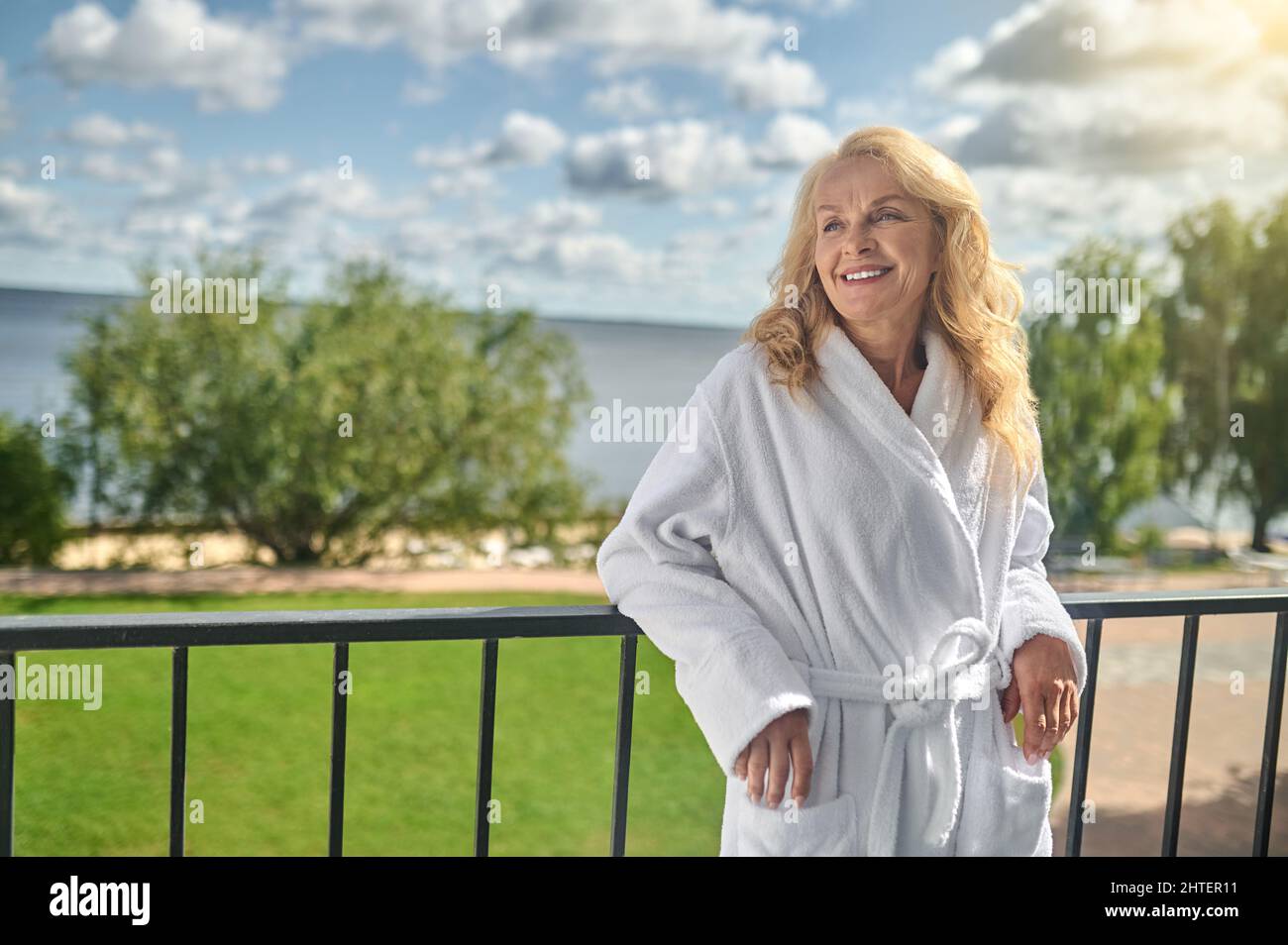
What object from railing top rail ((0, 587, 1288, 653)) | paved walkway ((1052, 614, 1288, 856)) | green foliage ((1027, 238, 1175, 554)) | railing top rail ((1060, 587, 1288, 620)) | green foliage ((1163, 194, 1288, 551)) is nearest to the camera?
railing top rail ((0, 587, 1288, 653))

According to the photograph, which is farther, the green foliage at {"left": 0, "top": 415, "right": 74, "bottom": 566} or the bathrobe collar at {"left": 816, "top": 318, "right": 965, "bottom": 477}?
the green foliage at {"left": 0, "top": 415, "right": 74, "bottom": 566}

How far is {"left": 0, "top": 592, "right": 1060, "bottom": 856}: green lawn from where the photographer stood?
6875mm

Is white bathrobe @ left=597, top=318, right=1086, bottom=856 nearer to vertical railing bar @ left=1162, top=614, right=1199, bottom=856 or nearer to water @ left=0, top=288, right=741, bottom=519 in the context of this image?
vertical railing bar @ left=1162, top=614, right=1199, bottom=856

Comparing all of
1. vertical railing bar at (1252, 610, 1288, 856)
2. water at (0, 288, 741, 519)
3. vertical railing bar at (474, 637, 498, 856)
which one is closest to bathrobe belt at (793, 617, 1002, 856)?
vertical railing bar at (474, 637, 498, 856)

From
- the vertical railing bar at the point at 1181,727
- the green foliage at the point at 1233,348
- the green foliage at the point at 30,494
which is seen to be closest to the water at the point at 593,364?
the green foliage at the point at 30,494

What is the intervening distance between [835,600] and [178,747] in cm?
78

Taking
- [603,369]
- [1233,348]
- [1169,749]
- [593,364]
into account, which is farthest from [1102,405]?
[593,364]

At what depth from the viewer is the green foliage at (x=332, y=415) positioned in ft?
31.4

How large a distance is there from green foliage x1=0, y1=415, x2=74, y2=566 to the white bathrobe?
10.0m

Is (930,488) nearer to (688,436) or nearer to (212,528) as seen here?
(688,436)

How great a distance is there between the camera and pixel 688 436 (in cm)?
133
